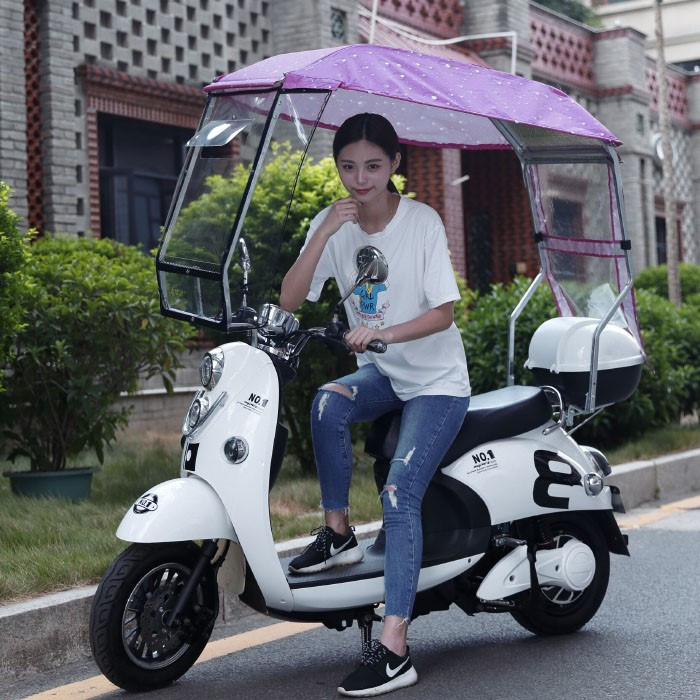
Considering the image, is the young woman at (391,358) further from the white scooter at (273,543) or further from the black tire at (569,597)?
the black tire at (569,597)

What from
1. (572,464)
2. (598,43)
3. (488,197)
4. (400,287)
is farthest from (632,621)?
(598,43)

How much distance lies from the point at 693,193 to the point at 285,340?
78.1 feet

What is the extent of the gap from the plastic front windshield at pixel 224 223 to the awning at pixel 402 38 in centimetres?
1075

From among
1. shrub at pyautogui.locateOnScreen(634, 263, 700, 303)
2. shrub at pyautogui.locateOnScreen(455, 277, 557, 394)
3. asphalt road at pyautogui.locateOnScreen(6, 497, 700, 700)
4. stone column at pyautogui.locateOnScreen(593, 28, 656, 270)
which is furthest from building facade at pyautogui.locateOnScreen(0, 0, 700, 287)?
asphalt road at pyautogui.locateOnScreen(6, 497, 700, 700)

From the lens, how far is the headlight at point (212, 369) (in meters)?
4.26

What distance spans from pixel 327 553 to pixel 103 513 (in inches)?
103

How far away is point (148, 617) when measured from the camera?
411 centimetres

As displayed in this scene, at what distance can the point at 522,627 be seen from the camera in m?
5.20

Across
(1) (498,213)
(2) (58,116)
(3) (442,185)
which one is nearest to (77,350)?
(2) (58,116)

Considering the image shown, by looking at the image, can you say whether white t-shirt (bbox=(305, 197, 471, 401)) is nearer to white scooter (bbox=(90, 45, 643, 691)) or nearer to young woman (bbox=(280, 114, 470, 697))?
young woman (bbox=(280, 114, 470, 697))

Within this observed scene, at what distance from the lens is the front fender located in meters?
4.02

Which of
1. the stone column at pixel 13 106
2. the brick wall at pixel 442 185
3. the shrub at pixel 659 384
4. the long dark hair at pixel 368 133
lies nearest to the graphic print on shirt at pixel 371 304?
the long dark hair at pixel 368 133

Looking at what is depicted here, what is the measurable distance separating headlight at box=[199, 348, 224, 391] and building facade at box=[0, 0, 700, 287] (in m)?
6.10

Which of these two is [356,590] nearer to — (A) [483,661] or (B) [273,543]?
(B) [273,543]
